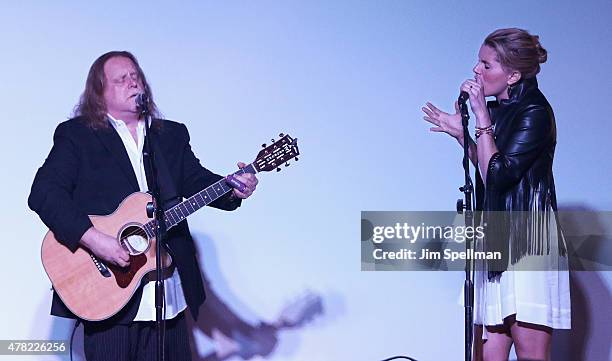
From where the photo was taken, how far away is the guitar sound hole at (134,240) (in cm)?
282

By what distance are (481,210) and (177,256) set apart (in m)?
1.00

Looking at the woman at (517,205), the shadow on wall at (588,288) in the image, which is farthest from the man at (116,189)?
the shadow on wall at (588,288)

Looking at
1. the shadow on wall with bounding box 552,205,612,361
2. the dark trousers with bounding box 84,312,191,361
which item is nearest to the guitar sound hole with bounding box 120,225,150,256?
the dark trousers with bounding box 84,312,191,361

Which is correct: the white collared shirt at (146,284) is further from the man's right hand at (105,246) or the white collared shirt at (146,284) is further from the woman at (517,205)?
the woman at (517,205)

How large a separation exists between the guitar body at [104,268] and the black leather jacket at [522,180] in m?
1.06

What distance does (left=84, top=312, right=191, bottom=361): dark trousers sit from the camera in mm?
2820

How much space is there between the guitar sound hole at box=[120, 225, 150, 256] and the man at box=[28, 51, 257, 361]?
56 mm

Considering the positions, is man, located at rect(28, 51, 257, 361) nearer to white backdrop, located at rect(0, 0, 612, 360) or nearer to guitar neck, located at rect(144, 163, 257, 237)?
guitar neck, located at rect(144, 163, 257, 237)

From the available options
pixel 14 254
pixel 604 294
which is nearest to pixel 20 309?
pixel 14 254

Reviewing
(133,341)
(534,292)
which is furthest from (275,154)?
(534,292)

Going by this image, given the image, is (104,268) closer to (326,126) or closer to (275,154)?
(275,154)

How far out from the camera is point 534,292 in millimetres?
2637

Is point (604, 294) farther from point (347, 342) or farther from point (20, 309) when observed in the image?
point (20, 309)

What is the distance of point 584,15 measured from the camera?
3676 mm
